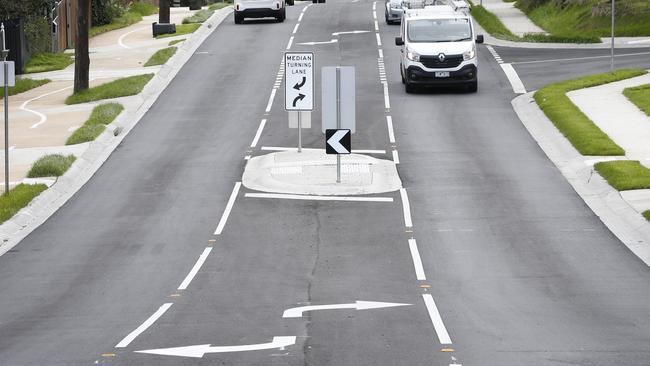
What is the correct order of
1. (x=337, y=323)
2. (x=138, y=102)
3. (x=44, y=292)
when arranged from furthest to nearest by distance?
1. (x=138, y=102)
2. (x=44, y=292)
3. (x=337, y=323)

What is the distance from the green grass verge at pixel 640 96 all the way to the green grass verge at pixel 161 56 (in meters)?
19.2

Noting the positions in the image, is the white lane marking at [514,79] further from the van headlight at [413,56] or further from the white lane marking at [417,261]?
the white lane marking at [417,261]

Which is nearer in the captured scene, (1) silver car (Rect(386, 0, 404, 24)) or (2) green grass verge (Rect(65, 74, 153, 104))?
(2) green grass verge (Rect(65, 74, 153, 104))

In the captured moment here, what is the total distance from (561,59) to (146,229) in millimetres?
27225

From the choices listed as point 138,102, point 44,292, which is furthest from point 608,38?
point 44,292

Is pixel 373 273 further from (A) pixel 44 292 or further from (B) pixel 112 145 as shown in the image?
(B) pixel 112 145

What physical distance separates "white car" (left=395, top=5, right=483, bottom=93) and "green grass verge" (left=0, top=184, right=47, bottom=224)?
50.6ft

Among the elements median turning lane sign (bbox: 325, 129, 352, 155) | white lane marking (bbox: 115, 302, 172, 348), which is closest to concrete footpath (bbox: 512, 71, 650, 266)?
median turning lane sign (bbox: 325, 129, 352, 155)

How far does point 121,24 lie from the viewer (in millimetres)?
72500

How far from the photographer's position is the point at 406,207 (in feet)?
86.1

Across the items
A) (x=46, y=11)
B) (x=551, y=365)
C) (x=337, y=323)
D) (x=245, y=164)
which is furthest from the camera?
(x=46, y=11)

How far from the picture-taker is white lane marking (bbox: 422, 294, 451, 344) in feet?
51.1

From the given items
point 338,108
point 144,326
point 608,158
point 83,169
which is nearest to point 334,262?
point 144,326

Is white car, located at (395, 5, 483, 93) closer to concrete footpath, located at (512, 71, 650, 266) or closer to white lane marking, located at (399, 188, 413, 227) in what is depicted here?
concrete footpath, located at (512, 71, 650, 266)
